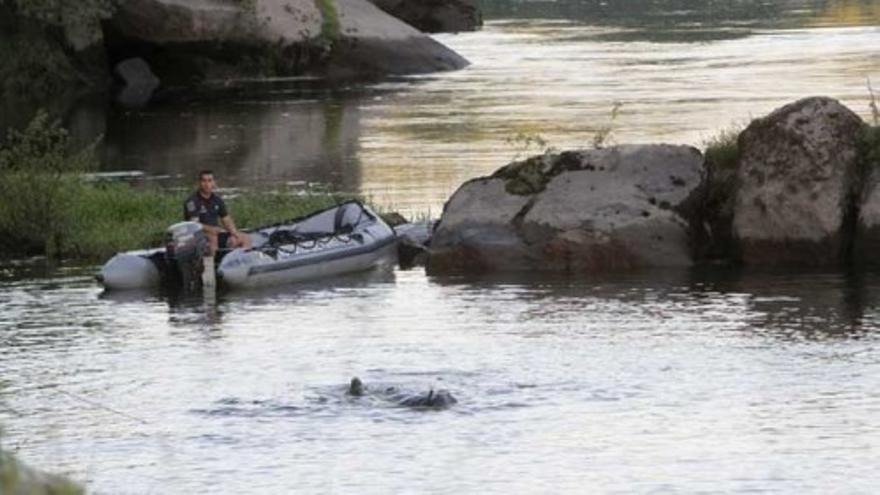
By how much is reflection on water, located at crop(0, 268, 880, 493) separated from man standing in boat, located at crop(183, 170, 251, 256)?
124 cm

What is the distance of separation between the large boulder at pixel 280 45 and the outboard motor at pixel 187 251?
38114 millimetres

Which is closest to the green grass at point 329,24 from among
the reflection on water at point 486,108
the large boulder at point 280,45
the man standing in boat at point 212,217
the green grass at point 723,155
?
the large boulder at point 280,45

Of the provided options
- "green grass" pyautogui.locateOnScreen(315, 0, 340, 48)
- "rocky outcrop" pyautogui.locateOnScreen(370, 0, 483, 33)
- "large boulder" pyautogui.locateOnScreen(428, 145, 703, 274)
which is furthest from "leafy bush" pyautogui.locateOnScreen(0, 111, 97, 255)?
"rocky outcrop" pyautogui.locateOnScreen(370, 0, 483, 33)

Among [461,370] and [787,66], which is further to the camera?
[787,66]

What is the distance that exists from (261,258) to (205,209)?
1240mm

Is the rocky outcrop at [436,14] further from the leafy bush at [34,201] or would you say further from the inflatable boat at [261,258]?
the inflatable boat at [261,258]

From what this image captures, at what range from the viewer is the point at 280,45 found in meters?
70.7

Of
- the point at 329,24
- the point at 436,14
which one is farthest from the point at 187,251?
the point at 436,14

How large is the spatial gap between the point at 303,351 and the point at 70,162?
10644mm

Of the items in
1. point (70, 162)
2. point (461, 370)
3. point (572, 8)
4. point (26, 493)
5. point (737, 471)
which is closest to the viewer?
point (26, 493)

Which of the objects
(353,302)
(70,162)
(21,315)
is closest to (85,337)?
(21,315)

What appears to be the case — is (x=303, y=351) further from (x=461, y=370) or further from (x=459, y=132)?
(x=459, y=132)

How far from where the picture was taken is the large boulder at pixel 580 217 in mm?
31031

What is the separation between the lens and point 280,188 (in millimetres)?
40875
